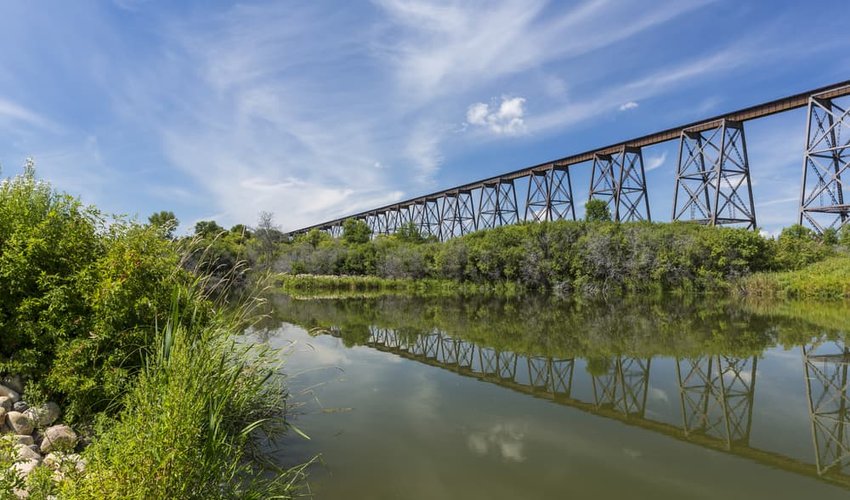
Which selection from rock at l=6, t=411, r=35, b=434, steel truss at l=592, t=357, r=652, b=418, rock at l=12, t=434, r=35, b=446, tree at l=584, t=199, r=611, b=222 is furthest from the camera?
tree at l=584, t=199, r=611, b=222

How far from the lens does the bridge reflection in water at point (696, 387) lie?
13.4 ft

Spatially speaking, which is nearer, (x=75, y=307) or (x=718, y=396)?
(x=75, y=307)

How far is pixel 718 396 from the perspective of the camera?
5574mm

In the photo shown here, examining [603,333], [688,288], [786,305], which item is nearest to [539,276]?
[688,288]

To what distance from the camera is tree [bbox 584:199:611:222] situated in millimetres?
31453

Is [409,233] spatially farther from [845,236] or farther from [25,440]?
[25,440]

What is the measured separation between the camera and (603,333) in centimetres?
1063

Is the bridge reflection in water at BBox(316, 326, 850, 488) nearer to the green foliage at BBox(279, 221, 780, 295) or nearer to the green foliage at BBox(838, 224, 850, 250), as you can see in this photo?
the green foliage at BBox(279, 221, 780, 295)

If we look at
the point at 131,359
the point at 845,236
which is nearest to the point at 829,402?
the point at 131,359

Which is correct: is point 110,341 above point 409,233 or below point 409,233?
below

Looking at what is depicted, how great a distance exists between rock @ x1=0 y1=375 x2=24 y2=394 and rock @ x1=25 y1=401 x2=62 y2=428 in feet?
1.38

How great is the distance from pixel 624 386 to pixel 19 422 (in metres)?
6.62

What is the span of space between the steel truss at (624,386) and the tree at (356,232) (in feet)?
151

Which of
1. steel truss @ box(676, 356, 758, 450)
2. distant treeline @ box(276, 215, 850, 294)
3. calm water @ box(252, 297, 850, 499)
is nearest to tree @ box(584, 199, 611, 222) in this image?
distant treeline @ box(276, 215, 850, 294)
